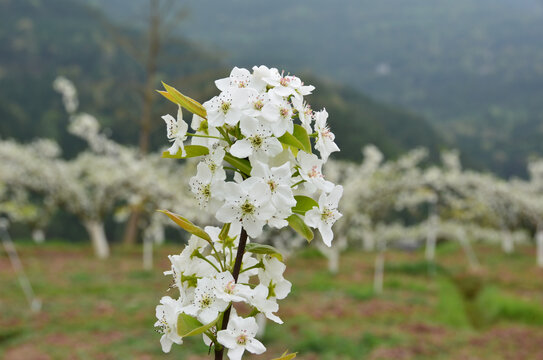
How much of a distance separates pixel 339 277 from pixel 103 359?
7.96 meters

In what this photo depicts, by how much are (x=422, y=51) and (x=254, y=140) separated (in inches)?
6160

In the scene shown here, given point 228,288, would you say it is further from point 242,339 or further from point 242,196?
point 242,196

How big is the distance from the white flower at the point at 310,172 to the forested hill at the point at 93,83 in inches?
750

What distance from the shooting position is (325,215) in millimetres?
1501

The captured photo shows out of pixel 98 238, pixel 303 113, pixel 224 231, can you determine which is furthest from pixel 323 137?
pixel 98 238

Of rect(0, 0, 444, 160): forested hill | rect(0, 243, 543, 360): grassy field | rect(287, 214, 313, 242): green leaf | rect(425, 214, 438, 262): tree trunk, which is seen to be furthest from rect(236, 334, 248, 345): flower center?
rect(0, 0, 444, 160): forested hill

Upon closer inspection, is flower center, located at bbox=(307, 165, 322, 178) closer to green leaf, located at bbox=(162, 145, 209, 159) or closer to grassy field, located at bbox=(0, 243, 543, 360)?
green leaf, located at bbox=(162, 145, 209, 159)

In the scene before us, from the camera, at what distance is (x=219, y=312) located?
4.45ft

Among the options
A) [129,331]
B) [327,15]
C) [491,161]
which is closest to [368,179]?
[129,331]

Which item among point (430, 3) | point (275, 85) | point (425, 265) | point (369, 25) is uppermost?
point (430, 3)

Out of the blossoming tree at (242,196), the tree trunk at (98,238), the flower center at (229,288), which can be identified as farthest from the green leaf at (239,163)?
the tree trunk at (98,238)

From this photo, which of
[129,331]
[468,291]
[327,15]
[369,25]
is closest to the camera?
[129,331]

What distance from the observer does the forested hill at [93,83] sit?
4331 cm

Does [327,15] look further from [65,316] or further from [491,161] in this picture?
[65,316]
